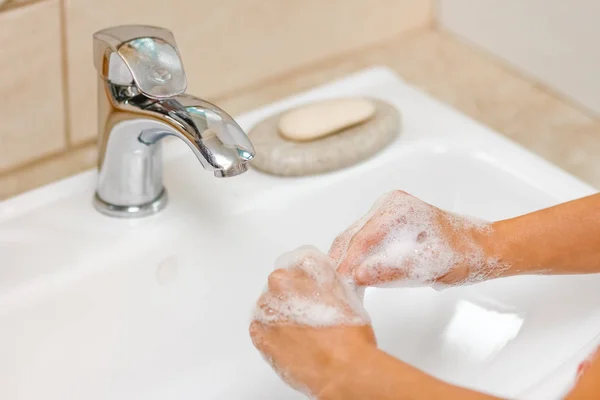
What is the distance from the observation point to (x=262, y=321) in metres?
0.52

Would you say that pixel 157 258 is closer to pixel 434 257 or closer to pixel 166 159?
pixel 166 159

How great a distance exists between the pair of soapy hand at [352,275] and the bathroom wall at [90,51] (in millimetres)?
270

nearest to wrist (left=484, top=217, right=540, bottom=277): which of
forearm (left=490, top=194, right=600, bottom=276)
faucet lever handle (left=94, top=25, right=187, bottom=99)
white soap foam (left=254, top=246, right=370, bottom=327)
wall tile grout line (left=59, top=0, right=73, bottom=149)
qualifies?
forearm (left=490, top=194, right=600, bottom=276)

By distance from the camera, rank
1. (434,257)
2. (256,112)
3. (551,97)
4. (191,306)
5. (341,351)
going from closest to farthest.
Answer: (341,351) < (434,257) < (191,306) < (256,112) < (551,97)

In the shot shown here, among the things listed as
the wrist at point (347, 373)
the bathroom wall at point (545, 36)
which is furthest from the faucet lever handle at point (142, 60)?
the bathroom wall at point (545, 36)

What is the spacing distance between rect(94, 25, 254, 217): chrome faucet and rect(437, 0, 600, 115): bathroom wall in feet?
1.33

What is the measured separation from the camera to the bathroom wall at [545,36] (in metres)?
0.85

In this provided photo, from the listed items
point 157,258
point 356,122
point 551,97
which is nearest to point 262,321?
point 157,258

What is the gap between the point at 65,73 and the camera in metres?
0.71

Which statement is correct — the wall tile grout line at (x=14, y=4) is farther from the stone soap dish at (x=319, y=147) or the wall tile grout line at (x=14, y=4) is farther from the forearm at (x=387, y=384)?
the forearm at (x=387, y=384)

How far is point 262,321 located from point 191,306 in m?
0.19

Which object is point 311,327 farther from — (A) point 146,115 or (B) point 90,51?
(B) point 90,51

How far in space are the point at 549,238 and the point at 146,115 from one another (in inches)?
11.6

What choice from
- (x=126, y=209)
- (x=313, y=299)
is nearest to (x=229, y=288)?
(x=126, y=209)
